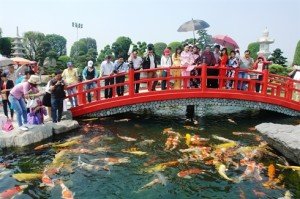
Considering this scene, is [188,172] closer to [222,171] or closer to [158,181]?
[222,171]

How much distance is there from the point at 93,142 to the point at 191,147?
313 centimetres

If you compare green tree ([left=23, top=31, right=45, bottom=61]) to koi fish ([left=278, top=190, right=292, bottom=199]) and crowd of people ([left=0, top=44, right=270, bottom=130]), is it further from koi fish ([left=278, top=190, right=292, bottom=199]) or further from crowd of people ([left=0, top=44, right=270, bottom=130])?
koi fish ([left=278, top=190, right=292, bottom=199])

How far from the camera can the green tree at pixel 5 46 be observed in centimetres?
4759

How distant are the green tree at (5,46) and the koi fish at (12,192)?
44.4 meters

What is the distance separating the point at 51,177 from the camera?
8.27m

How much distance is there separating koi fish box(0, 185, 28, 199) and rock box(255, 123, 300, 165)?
6818mm

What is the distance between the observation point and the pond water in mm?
7656

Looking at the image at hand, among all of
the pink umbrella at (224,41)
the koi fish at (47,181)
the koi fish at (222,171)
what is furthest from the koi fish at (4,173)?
the pink umbrella at (224,41)

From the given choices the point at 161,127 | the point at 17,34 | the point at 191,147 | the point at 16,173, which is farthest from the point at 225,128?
the point at 17,34

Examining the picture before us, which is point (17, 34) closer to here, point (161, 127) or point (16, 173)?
point (161, 127)

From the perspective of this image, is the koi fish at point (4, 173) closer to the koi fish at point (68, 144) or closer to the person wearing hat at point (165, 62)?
the koi fish at point (68, 144)

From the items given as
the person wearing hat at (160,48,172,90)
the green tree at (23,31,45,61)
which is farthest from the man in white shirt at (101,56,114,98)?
the green tree at (23,31,45,61)

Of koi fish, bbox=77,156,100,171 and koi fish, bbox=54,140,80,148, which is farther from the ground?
koi fish, bbox=54,140,80,148

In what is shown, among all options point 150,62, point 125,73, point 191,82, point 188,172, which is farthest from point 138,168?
point 191,82
